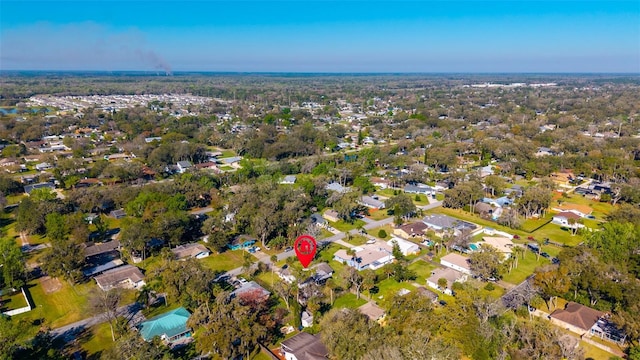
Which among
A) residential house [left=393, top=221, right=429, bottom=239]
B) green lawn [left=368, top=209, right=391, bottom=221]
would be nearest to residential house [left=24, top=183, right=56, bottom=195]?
green lawn [left=368, top=209, right=391, bottom=221]

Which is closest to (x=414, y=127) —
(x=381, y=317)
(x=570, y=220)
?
(x=570, y=220)

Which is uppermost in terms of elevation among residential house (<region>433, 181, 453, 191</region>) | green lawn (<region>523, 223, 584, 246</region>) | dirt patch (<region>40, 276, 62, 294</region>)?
residential house (<region>433, 181, 453, 191</region>)

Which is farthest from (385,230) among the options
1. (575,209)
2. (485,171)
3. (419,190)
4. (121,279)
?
(485,171)

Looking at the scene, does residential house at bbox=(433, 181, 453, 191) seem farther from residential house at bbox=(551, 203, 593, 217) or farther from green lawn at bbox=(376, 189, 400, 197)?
residential house at bbox=(551, 203, 593, 217)

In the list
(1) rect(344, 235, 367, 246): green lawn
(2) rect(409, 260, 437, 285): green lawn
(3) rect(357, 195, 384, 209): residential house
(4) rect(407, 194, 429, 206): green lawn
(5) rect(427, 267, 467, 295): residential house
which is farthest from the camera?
(4) rect(407, 194, 429, 206): green lawn

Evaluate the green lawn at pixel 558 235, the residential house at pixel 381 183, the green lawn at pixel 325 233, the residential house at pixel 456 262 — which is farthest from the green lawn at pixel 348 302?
the residential house at pixel 381 183
